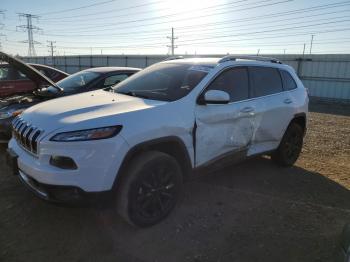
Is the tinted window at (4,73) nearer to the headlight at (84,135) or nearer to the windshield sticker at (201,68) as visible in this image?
the windshield sticker at (201,68)

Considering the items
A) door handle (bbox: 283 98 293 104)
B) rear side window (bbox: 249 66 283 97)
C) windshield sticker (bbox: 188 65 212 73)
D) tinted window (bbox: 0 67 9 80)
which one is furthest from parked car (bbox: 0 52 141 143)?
door handle (bbox: 283 98 293 104)

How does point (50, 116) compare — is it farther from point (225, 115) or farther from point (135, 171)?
point (225, 115)

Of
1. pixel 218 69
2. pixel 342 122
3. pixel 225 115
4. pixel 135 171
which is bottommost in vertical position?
pixel 342 122

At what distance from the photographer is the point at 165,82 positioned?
4.04m

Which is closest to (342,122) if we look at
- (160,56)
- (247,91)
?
(247,91)

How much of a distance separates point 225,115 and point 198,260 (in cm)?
170

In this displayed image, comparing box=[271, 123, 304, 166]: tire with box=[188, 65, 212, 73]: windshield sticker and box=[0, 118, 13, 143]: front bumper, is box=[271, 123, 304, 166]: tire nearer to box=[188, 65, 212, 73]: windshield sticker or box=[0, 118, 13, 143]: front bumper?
box=[188, 65, 212, 73]: windshield sticker

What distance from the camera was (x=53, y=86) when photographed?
20.6ft

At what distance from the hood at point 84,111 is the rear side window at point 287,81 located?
261 cm

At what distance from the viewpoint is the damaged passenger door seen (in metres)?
3.67

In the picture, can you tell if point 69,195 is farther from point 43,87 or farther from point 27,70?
point 43,87

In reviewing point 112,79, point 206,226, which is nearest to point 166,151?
point 206,226

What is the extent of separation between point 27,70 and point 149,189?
4.06 meters

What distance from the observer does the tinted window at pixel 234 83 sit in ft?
→ 13.2
